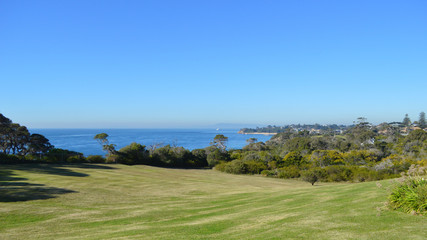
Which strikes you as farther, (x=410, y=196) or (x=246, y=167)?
(x=246, y=167)

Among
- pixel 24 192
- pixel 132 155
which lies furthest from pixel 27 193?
pixel 132 155

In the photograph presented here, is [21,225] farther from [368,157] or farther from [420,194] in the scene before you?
[368,157]

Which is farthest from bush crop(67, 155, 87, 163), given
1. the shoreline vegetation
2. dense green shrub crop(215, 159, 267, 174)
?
dense green shrub crop(215, 159, 267, 174)

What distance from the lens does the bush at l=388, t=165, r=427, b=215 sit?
925cm

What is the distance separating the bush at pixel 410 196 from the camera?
925 centimetres

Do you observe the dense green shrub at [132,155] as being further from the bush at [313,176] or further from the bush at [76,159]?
the bush at [313,176]

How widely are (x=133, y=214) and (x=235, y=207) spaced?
5.53m

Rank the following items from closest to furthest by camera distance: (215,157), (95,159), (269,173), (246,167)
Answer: (269,173), (246,167), (95,159), (215,157)

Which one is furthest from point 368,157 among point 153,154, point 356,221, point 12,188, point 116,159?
point 12,188

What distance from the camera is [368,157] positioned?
58000 mm

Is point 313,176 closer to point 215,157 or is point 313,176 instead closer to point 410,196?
point 215,157

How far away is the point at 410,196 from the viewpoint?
9570mm

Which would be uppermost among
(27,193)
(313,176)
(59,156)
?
(27,193)

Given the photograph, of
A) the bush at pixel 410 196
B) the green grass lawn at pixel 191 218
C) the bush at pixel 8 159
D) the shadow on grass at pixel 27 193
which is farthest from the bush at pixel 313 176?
the bush at pixel 8 159
